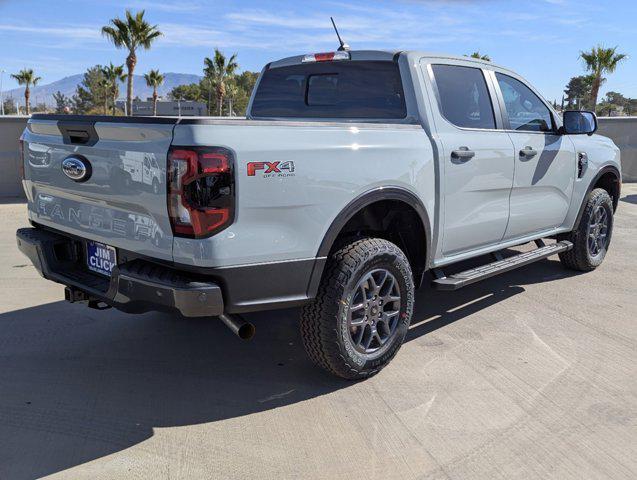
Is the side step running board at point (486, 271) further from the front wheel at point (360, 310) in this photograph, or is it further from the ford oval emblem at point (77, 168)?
the ford oval emblem at point (77, 168)

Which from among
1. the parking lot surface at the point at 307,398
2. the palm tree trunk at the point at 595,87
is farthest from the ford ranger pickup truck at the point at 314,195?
the palm tree trunk at the point at 595,87

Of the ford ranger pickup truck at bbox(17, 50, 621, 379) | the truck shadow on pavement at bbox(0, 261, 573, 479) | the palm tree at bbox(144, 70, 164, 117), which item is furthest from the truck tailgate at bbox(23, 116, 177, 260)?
the palm tree at bbox(144, 70, 164, 117)

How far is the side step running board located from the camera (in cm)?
398

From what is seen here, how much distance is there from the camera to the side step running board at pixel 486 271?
13.1 feet

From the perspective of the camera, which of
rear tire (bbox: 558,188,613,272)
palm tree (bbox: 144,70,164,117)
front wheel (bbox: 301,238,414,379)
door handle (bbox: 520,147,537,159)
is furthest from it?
palm tree (bbox: 144,70,164,117)

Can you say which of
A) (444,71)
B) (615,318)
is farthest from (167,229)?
(615,318)

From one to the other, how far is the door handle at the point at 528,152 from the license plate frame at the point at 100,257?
10.1 ft

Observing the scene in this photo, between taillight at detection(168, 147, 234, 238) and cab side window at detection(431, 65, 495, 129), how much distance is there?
1911 millimetres

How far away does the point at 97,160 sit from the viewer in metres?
3.07

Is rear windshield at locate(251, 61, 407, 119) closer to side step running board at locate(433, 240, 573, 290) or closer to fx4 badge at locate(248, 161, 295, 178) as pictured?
side step running board at locate(433, 240, 573, 290)

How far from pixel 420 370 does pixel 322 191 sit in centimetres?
140

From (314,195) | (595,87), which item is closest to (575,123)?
(314,195)

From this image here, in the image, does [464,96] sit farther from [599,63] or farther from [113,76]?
[113,76]

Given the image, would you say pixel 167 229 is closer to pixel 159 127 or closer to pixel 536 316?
pixel 159 127
